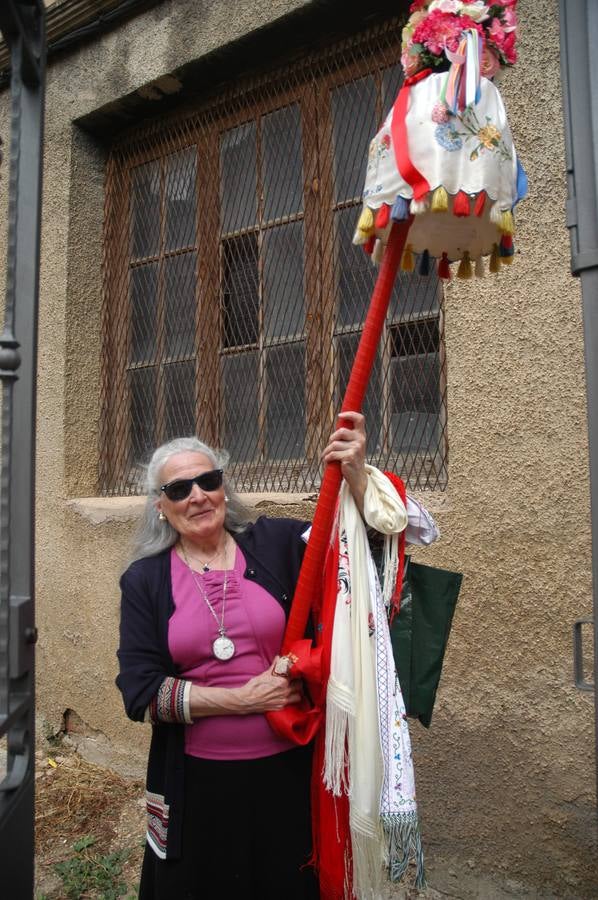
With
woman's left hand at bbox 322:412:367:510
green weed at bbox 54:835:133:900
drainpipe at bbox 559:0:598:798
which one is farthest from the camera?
green weed at bbox 54:835:133:900

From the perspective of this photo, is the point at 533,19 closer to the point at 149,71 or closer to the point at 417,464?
the point at 417,464

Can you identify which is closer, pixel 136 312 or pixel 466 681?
pixel 466 681

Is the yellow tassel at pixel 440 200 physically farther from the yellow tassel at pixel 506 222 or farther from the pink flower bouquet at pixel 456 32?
the pink flower bouquet at pixel 456 32

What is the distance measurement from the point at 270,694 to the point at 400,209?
123 cm

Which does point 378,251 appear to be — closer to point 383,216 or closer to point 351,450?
point 383,216

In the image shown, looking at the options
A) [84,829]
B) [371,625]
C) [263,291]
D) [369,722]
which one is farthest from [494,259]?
[84,829]

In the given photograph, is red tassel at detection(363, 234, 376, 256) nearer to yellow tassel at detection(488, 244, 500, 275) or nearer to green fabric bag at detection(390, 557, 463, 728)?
yellow tassel at detection(488, 244, 500, 275)

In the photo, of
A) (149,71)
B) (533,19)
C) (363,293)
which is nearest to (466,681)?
(363,293)

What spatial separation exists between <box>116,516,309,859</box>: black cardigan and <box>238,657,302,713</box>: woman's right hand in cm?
21

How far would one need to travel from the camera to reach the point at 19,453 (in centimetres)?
130

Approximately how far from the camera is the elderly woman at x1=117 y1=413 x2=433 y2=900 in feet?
6.32

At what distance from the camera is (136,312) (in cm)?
430

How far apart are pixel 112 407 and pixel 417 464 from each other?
6.64 ft

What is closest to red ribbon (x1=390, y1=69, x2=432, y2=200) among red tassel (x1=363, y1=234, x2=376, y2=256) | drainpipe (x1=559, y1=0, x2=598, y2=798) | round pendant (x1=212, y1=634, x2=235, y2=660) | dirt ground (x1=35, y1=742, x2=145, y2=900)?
red tassel (x1=363, y1=234, x2=376, y2=256)
